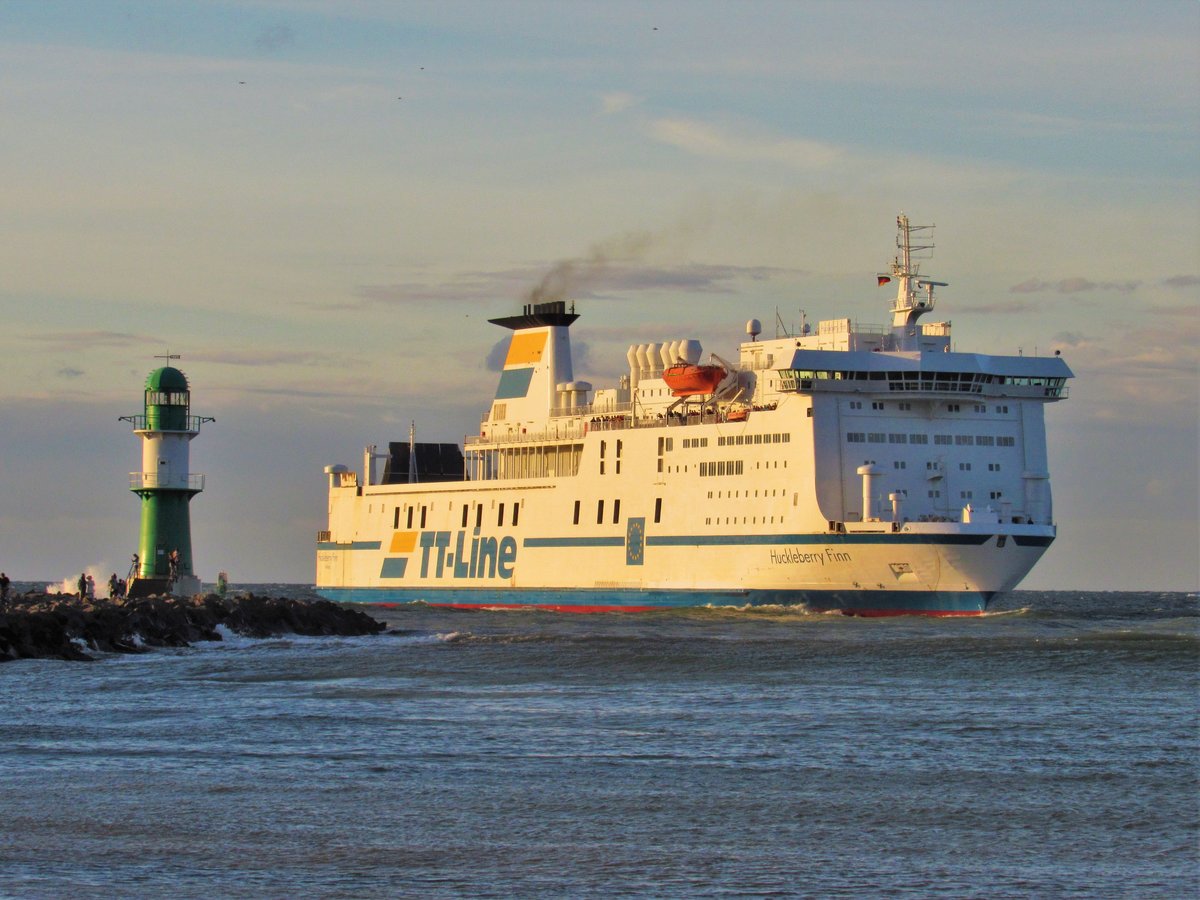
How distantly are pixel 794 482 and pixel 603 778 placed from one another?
96.7 ft

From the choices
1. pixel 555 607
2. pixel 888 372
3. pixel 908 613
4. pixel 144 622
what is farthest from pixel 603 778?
pixel 555 607

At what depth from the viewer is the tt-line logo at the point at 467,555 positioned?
5769 cm

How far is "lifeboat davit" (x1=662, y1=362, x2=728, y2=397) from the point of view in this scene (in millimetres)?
51062

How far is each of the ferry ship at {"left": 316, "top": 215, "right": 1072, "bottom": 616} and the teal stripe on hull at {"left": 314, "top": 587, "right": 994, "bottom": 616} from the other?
6 centimetres

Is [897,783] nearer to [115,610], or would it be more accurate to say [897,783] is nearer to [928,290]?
[115,610]

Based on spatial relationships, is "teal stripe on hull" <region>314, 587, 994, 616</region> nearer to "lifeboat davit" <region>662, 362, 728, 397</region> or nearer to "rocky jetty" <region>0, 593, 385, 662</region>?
"lifeboat davit" <region>662, 362, 728, 397</region>

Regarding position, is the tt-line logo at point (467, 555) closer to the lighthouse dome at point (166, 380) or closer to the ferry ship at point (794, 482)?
the ferry ship at point (794, 482)

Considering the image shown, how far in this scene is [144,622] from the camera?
3453 centimetres

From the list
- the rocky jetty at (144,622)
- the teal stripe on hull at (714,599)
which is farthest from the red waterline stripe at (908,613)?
the rocky jetty at (144,622)

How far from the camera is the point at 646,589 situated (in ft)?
167

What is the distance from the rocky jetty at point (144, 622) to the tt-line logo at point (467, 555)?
13.8 m

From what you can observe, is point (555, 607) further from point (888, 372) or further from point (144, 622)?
point (144, 622)

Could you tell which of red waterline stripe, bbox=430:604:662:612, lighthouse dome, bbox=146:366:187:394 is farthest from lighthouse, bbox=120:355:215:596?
red waterline stripe, bbox=430:604:662:612

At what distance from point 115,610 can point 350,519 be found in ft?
104
